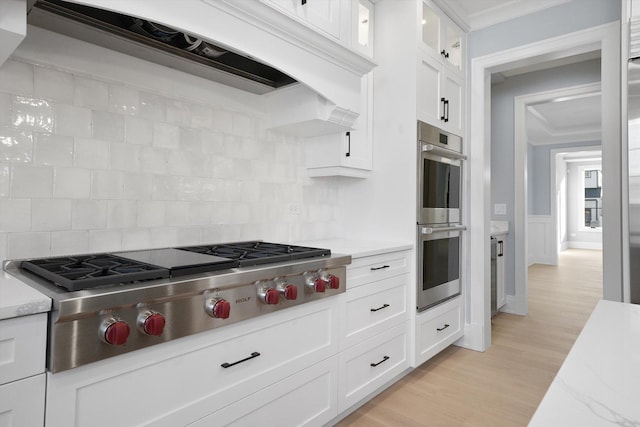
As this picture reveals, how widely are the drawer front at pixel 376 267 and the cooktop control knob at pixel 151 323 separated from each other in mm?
1058

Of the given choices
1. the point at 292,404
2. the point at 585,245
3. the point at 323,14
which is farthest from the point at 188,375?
the point at 585,245

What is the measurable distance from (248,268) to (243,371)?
1.29ft

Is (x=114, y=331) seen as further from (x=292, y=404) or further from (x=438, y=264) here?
(x=438, y=264)

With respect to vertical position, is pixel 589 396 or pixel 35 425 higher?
pixel 589 396

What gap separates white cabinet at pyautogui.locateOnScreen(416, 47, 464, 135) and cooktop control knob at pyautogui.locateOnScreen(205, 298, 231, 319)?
1876mm

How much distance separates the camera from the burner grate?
100cm

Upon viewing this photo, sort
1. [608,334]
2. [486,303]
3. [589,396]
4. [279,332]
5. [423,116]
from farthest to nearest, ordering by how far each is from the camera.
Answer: [486,303] < [423,116] < [279,332] < [608,334] < [589,396]

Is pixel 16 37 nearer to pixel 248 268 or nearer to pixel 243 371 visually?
pixel 248 268

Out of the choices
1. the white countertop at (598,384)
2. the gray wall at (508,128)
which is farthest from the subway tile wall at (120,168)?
the gray wall at (508,128)

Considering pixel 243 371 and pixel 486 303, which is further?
pixel 486 303

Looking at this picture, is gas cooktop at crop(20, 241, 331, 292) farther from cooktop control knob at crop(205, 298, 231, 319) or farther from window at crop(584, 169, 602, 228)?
window at crop(584, 169, 602, 228)

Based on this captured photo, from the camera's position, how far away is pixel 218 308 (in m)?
1.19

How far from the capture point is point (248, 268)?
139 cm

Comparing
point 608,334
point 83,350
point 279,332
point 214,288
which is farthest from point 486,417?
point 83,350
